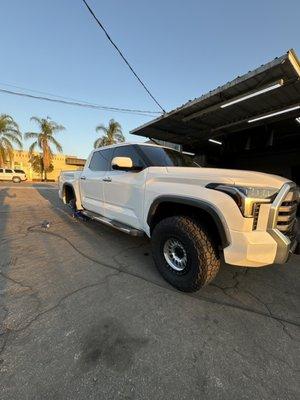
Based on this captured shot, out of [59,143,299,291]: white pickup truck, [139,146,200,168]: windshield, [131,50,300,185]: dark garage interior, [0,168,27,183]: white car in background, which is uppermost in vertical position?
[131,50,300,185]: dark garage interior

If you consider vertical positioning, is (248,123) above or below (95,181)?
above

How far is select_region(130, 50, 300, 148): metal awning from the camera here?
5.58 metres

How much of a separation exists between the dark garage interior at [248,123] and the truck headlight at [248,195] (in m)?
3.77

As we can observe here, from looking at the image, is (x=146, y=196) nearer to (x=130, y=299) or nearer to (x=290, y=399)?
(x=130, y=299)

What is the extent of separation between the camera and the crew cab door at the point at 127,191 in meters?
3.87

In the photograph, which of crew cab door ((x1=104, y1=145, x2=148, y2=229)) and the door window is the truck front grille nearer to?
crew cab door ((x1=104, y1=145, x2=148, y2=229))

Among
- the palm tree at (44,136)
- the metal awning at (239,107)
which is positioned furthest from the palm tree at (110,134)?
the metal awning at (239,107)

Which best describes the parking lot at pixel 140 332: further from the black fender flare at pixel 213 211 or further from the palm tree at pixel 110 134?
the palm tree at pixel 110 134

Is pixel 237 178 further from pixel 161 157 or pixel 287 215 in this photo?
pixel 161 157

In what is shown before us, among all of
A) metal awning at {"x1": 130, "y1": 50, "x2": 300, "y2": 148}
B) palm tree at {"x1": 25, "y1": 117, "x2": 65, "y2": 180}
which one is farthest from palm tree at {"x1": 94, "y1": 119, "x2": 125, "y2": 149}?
metal awning at {"x1": 130, "y1": 50, "x2": 300, "y2": 148}

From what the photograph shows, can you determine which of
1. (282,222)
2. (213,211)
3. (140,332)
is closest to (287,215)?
(282,222)

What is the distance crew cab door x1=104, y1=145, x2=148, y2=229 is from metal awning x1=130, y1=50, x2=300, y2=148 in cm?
354

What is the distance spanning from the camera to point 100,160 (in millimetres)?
5504

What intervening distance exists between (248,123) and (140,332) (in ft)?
29.7
